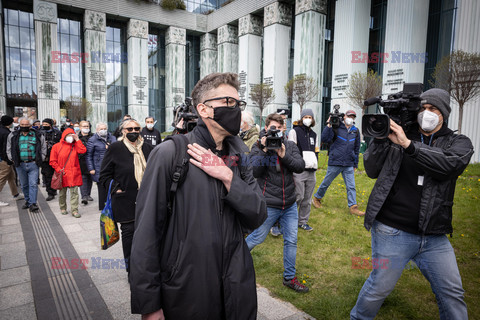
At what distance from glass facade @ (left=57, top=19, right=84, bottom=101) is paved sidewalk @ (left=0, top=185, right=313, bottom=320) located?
29583 millimetres

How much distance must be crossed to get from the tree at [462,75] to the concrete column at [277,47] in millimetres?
14996

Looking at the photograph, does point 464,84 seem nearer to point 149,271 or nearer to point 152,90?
point 149,271

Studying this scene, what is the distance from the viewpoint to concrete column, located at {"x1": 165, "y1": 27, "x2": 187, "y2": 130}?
110 ft

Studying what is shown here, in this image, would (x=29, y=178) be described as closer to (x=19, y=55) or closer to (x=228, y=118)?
(x=228, y=118)

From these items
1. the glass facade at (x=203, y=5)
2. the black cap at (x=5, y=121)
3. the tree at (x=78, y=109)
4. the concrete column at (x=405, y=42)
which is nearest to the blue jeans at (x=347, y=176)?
the black cap at (x=5, y=121)

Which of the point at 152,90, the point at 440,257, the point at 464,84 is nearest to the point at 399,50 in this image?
the point at 464,84

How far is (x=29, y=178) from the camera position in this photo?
24.6 ft

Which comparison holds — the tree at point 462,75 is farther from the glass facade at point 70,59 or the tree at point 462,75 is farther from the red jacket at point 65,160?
the glass facade at point 70,59

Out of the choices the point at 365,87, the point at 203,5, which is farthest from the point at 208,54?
the point at 365,87

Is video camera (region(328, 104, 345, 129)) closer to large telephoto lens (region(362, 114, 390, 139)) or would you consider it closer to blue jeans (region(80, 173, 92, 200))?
large telephoto lens (region(362, 114, 390, 139))

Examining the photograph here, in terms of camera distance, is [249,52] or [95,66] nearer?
[249,52]

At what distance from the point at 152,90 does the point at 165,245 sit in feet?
119

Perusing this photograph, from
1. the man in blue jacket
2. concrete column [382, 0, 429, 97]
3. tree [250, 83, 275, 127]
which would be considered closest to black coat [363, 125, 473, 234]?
the man in blue jacket

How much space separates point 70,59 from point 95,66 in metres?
3.64
